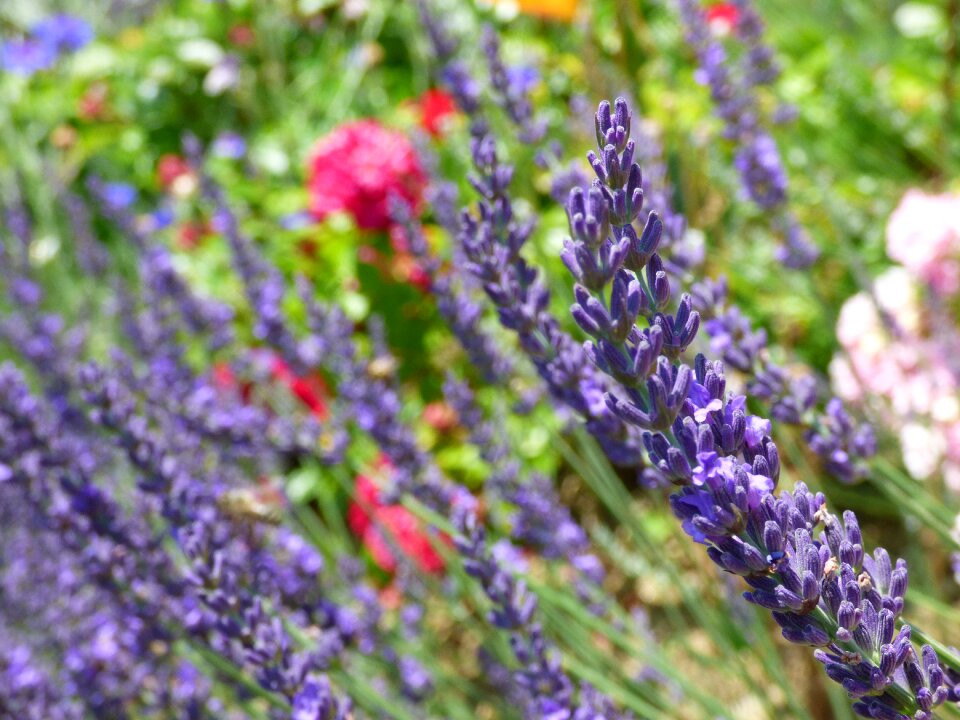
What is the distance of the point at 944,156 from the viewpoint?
295 cm

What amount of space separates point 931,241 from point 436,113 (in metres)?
1.90

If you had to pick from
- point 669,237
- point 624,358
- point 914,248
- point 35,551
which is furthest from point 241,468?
point 624,358

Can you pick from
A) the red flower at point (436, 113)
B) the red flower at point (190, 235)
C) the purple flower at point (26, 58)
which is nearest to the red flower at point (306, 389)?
the red flower at point (436, 113)

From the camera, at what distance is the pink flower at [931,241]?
2547 millimetres

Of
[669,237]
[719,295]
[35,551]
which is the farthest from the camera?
[35,551]

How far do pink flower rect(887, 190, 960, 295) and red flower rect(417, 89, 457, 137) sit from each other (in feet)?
5.58

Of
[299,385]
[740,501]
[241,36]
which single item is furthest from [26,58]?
[740,501]

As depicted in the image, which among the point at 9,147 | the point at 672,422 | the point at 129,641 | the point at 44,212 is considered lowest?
the point at 129,641

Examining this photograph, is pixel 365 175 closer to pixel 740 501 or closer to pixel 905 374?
pixel 905 374

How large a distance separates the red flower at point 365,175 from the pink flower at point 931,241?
5.06 feet

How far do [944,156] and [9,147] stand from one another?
152 inches

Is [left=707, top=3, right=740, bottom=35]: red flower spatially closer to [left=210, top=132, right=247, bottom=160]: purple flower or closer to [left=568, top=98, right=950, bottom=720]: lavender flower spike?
[left=210, top=132, right=247, bottom=160]: purple flower

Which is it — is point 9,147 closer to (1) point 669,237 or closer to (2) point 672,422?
(1) point 669,237

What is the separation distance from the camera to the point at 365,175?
3.52 m
